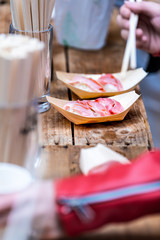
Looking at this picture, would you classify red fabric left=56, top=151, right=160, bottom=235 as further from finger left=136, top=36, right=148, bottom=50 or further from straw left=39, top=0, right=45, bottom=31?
finger left=136, top=36, right=148, bottom=50

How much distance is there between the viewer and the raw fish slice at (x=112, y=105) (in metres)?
0.93

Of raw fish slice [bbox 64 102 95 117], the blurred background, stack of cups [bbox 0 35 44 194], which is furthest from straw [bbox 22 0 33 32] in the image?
the blurred background

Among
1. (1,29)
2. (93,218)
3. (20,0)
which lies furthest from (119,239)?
(1,29)

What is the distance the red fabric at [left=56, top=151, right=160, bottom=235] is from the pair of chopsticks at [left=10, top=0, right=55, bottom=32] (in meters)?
0.52

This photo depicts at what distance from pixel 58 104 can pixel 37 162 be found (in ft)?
1.12

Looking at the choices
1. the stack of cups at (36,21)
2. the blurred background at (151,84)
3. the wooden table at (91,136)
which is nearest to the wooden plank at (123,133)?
the wooden table at (91,136)

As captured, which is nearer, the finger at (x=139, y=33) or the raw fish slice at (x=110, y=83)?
the raw fish slice at (x=110, y=83)

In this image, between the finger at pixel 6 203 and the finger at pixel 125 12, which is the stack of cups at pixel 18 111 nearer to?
the finger at pixel 6 203

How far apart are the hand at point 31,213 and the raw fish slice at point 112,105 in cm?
46

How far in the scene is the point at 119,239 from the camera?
1.70ft

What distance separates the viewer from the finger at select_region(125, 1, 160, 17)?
1185mm

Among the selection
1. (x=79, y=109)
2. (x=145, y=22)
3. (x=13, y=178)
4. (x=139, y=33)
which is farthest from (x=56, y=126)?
(x=145, y=22)

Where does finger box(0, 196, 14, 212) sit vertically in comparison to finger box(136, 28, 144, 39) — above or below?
above

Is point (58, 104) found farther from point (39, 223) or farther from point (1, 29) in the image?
point (1, 29)
